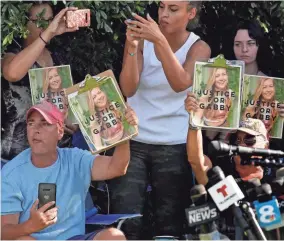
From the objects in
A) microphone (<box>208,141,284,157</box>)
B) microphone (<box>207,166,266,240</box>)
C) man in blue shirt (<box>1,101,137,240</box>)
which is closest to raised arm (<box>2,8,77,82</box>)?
man in blue shirt (<box>1,101,137,240</box>)

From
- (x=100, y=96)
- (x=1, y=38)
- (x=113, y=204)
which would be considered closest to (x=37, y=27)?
(x=1, y=38)

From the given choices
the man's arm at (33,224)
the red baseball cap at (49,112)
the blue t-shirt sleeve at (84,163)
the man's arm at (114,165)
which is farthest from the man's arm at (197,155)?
the man's arm at (33,224)

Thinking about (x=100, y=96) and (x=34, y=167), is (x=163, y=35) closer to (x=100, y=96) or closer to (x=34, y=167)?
(x=100, y=96)

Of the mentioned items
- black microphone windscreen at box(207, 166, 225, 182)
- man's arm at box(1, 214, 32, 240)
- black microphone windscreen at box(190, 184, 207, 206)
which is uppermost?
black microphone windscreen at box(207, 166, 225, 182)

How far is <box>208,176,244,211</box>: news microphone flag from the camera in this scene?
13.2 feet

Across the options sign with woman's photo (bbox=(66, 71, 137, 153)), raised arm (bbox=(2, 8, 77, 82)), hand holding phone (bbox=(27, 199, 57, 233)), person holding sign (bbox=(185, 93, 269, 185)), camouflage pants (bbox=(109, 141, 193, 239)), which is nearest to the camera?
hand holding phone (bbox=(27, 199, 57, 233))

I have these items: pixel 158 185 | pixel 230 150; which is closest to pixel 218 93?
pixel 158 185

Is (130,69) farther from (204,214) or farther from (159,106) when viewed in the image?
(204,214)

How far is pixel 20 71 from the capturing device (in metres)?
5.49

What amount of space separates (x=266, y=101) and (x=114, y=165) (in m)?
1.12

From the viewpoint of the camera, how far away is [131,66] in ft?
17.4

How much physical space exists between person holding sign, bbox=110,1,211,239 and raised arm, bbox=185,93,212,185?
6.9 inches

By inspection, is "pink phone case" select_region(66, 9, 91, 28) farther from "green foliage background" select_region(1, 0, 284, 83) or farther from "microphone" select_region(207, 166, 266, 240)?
"microphone" select_region(207, 166, 266, 240)

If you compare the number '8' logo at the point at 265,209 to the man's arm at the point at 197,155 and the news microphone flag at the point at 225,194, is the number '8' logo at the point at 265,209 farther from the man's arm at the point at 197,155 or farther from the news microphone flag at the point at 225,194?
the man's arm at the point at 197,155
